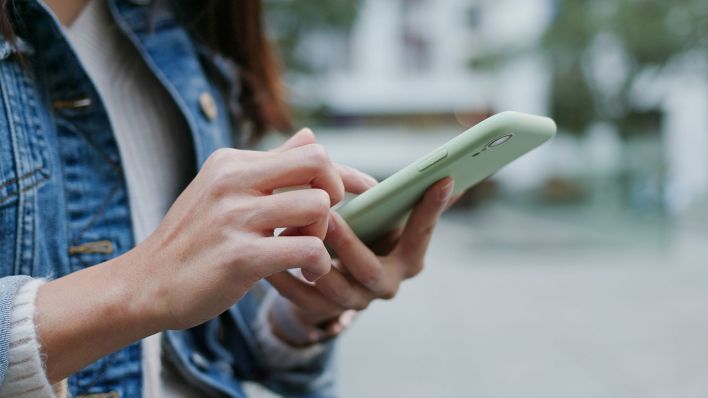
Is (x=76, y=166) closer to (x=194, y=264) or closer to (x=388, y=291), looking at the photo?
(x=194, y=264)

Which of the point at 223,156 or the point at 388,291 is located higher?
the point at 223,156

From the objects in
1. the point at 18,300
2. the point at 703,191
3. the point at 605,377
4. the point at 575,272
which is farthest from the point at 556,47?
the point at 18,300

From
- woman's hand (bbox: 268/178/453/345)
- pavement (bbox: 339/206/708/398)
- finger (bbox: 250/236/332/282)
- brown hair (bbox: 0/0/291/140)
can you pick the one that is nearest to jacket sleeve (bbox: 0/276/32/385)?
finger (bbox: 250/236/332/282)

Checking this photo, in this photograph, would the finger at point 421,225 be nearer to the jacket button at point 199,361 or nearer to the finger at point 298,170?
the finger at point 298,170

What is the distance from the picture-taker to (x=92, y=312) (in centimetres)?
57

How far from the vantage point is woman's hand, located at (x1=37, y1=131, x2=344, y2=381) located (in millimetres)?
560

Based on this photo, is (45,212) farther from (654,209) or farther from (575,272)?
(654,209)

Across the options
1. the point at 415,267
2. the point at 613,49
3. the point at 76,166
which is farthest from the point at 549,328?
the point at 613,49

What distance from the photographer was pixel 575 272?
7.30m

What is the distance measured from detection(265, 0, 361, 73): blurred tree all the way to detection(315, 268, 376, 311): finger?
3.33 metres

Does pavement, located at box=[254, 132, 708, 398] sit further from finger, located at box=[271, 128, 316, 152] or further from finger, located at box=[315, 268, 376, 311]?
finger, located at box=[271, 128, 316, 152]

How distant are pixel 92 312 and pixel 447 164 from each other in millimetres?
383

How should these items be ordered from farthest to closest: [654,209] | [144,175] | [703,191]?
[703,191]
[654,209]
[144,175]

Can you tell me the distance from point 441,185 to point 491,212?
1145 cm
